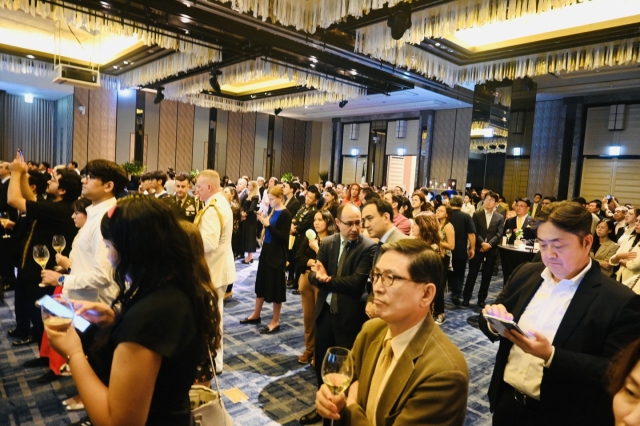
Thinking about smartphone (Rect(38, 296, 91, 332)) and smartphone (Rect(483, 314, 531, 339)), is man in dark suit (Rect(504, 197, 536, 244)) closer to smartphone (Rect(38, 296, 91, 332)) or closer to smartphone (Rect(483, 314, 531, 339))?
smartphone (Rect(483, 314, 531, 339))

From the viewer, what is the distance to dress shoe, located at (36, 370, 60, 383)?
3.16 m

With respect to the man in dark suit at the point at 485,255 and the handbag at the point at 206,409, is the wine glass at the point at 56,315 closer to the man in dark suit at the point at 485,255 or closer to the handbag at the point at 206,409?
the handbag at the point at 206,409

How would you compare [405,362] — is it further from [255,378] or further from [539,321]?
[255,378]

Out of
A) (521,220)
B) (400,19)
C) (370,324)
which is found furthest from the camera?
(521,220)

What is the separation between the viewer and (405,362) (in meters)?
1.28

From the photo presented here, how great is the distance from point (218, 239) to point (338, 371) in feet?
7.38

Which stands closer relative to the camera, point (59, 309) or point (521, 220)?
point (59, 309)

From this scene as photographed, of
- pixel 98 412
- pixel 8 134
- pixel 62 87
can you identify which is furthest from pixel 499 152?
pixel 8 134

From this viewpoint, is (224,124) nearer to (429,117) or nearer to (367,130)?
(367,130)

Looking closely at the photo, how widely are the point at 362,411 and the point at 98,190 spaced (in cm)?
223

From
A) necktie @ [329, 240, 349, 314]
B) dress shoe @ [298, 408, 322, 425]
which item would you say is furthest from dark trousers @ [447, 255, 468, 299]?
dress shoe @ [298, 408, 322, 425]

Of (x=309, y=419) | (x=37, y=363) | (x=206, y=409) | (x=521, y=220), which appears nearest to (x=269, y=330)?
(x=309, y=419)

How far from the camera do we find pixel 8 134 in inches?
532

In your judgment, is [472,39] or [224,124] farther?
[224,124]
